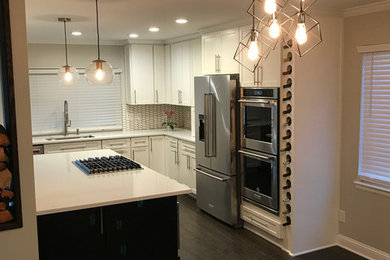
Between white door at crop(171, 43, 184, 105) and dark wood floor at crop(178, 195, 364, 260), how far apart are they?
2.30m

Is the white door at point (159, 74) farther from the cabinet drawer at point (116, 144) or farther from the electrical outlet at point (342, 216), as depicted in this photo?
the electrical outlet at point (342, 216)

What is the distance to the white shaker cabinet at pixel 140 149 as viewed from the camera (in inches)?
255

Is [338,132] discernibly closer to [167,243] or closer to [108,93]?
[167,243]

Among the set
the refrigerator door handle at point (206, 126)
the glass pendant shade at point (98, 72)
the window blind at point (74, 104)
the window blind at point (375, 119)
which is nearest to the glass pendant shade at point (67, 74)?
the glass pendant shade at point (98, 72)

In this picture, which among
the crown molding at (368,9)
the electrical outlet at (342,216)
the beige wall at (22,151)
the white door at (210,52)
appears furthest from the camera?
the white door at (210,52)

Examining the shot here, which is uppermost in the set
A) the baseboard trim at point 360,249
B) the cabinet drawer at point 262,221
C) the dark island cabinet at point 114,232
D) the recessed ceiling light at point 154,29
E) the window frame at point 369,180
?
the recessed ceiling light at point 154,29

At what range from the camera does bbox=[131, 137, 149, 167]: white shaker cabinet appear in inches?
255

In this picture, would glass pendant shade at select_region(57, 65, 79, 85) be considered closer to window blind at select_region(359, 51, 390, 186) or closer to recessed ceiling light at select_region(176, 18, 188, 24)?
recessed ceiling light at select_region(176, 18, 188, 24)

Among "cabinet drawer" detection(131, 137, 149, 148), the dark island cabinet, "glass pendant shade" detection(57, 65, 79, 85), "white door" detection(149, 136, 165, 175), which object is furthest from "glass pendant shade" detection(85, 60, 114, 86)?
"white door" detection(149, 136, 165, 175)

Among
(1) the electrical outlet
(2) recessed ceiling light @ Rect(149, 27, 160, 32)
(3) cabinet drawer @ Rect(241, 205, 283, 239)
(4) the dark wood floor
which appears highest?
(2) recessed ceiling light @ Rect(149, 27, 160, 32)

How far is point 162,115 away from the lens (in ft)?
24.0

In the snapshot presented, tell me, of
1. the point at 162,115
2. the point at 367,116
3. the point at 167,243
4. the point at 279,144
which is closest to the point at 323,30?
the point at 367,116

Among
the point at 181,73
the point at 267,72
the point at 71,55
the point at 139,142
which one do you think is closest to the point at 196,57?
the point at 181,73

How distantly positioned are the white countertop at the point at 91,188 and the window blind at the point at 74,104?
253 centimetres
